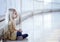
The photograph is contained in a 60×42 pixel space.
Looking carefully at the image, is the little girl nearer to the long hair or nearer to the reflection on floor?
the long hair

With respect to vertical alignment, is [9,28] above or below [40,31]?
above

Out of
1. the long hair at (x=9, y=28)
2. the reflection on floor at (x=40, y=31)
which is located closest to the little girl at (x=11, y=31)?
the long hair at (x=9, y=28)

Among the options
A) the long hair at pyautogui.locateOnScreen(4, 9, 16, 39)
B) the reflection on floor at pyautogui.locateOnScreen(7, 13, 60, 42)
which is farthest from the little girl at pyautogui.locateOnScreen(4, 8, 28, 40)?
the reflection on floor at pyautogui.locateOnScreen(7, 13, 60, 42)

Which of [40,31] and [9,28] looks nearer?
[9,28]

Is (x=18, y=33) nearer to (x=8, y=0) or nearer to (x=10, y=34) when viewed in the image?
(x=10, y=34)

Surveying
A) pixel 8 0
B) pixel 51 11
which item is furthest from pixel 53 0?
pixel 8 0

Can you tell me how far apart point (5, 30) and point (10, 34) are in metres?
0.08

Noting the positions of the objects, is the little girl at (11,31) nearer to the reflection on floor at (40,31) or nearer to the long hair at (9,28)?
the long hair at (9,28)

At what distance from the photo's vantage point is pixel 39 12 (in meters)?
4.19

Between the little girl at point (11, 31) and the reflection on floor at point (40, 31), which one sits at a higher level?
the little girl at point (11, 31)

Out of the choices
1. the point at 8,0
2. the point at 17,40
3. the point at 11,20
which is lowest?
the point at 17,40

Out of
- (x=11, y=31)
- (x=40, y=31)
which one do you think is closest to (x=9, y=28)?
(x=11, y=31)

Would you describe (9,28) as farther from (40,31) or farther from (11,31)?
(40,31)

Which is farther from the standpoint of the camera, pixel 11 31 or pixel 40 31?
pixel 40 31
